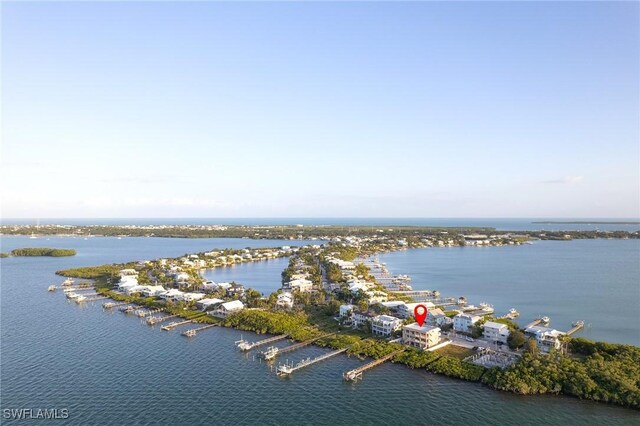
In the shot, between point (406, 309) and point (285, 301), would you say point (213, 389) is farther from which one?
point (406, 309)

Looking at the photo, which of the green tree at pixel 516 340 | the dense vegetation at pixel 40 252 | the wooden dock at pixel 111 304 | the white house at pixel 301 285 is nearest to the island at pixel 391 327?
the green tree at pixel 516 340

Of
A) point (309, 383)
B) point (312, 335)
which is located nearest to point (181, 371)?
point (309, 383)

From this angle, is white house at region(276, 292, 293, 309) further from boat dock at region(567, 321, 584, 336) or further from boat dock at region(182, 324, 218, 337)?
boat dock at region(567, 321, 584, 336)

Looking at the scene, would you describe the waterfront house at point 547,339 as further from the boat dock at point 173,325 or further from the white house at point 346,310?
the boat dock at point 173,325

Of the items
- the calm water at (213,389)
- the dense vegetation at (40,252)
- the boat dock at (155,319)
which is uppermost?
the dense vegetation at (40,252)

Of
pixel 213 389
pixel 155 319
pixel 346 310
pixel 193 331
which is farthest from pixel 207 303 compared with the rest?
pixel 213 389

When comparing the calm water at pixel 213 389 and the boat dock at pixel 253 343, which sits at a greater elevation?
the boat dock at pixel 253 343
